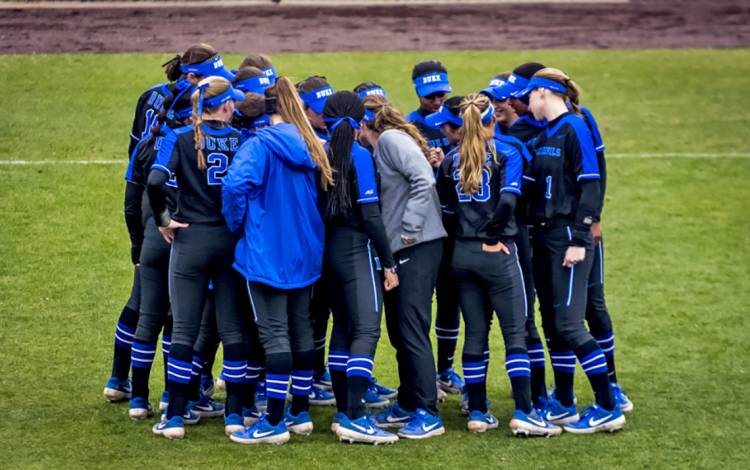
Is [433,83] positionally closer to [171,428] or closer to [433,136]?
[433,136]

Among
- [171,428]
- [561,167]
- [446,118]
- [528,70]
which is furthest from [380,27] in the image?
[171,428]

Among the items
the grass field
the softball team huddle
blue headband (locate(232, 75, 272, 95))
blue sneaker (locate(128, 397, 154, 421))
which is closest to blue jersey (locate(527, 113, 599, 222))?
the softball team huddle

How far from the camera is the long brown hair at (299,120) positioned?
7082 millimetres

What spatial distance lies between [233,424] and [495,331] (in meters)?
3.47

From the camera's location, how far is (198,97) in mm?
7121

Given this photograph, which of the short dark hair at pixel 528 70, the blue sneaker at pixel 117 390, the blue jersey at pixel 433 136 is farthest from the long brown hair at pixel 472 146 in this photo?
the blue sneaker at pixel 117 390

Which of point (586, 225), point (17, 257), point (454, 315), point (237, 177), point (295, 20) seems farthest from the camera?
point (295, 20)

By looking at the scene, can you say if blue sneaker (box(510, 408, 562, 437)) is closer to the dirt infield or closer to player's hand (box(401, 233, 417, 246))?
player's hand (box(401, 233, 417, 246))

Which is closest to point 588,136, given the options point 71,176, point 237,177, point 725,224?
point 237,177

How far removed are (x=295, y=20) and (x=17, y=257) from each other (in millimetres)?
9549

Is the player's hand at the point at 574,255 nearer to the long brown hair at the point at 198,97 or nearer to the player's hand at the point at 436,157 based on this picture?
the player's hand at the point at 436,157

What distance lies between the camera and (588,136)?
746 centimetres

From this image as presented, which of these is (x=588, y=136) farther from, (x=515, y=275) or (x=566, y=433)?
(x=566, y=433)

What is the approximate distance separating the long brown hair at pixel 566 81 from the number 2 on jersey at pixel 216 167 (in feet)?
6.64
